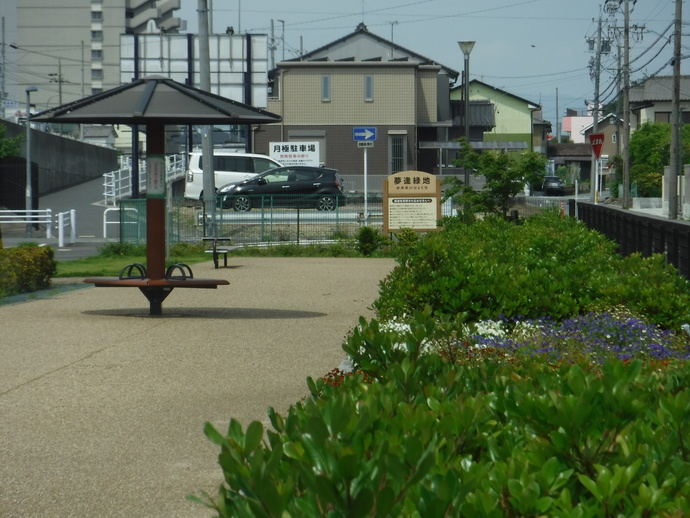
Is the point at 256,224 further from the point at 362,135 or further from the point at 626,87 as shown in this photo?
the point at 626,87

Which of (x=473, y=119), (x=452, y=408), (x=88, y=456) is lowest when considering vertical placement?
(x=88, y=456)

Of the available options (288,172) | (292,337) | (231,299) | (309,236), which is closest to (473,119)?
(288,172)

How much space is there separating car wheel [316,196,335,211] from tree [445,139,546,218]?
9.29 metres

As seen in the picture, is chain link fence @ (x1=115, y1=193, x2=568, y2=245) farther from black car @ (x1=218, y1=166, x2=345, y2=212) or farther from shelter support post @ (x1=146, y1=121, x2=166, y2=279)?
shelter support post @ (x1=146, y1=121, x2=166, y2=279)

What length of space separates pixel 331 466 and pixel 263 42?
43.4 m

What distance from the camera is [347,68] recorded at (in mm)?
55656

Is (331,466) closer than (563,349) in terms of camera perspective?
Yes

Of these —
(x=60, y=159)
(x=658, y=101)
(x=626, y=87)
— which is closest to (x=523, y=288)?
(x=626, y=87)

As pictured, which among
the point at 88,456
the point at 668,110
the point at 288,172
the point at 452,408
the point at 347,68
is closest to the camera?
the point at 452,408

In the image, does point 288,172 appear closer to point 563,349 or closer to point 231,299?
point 231,299

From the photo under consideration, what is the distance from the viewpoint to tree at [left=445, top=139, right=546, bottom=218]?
2412 centimetres

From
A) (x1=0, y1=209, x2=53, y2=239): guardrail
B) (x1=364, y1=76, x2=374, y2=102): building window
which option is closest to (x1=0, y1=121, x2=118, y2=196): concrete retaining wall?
(x1=0, y1=209, x2=53, y2=239): guardrail

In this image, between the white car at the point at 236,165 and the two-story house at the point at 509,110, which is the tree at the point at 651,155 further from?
the white car at the point at 236,165

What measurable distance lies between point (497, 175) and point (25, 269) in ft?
38.5
